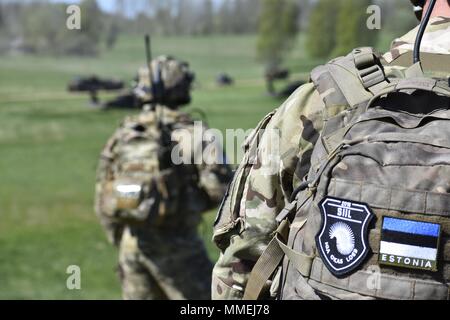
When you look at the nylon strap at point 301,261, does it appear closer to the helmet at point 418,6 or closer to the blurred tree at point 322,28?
the helmet at point 418,6

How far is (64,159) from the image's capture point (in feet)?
65.3

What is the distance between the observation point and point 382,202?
1.75 m

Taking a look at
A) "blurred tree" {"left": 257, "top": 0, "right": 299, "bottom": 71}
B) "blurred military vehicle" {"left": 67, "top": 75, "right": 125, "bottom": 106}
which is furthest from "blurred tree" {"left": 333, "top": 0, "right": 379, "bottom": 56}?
"blurred tree" {"left": 257, "top": 0, "right": 299, "bottom": 71}

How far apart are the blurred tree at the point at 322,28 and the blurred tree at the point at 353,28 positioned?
4757 millimetres

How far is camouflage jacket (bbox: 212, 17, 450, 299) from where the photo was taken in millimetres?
2166

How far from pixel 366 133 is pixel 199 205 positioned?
3654mm

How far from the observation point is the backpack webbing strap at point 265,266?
223 centimetres

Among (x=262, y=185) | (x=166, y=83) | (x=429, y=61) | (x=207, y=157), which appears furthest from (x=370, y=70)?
(x=166, y=83)

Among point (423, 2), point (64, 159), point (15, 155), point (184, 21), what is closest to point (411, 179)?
point (423, 2)

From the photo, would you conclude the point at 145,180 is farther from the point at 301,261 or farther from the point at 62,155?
the point at 62,155

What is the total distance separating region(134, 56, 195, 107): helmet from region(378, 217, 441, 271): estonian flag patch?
4.06 metres

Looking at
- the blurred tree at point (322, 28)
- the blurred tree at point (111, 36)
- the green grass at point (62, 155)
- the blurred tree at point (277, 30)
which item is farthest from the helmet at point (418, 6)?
the blurred tree at point (111, 36)

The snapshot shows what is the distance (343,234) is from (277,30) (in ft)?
170
